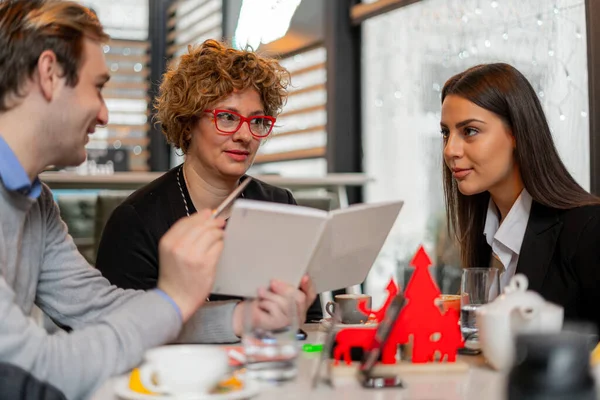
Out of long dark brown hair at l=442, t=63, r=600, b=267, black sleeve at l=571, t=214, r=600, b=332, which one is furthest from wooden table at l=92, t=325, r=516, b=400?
long dark brown hair at l=442, t=63, r=600, b=267

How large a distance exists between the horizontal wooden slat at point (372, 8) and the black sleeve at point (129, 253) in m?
2.16

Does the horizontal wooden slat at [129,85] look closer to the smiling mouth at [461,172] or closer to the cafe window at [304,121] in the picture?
the cafe window at [304,121]

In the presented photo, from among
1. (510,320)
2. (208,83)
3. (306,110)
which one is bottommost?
(510,320)

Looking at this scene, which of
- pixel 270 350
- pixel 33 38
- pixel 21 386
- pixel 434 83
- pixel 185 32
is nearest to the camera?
pixel 21 386

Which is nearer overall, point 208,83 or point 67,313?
point 67,313

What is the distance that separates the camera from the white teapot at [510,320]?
1.08m

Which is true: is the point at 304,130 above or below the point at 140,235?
above

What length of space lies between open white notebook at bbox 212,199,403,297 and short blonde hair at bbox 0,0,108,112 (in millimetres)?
406

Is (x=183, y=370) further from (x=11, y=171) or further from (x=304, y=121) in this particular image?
(x=304, y=121)

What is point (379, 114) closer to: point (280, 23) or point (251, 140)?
point (280, 23)

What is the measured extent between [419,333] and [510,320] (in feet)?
0.53

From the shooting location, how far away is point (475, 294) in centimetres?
139

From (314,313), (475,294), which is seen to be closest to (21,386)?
(475,294)

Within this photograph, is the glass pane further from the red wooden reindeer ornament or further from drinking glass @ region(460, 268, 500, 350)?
the red wooden reindeer ornament
